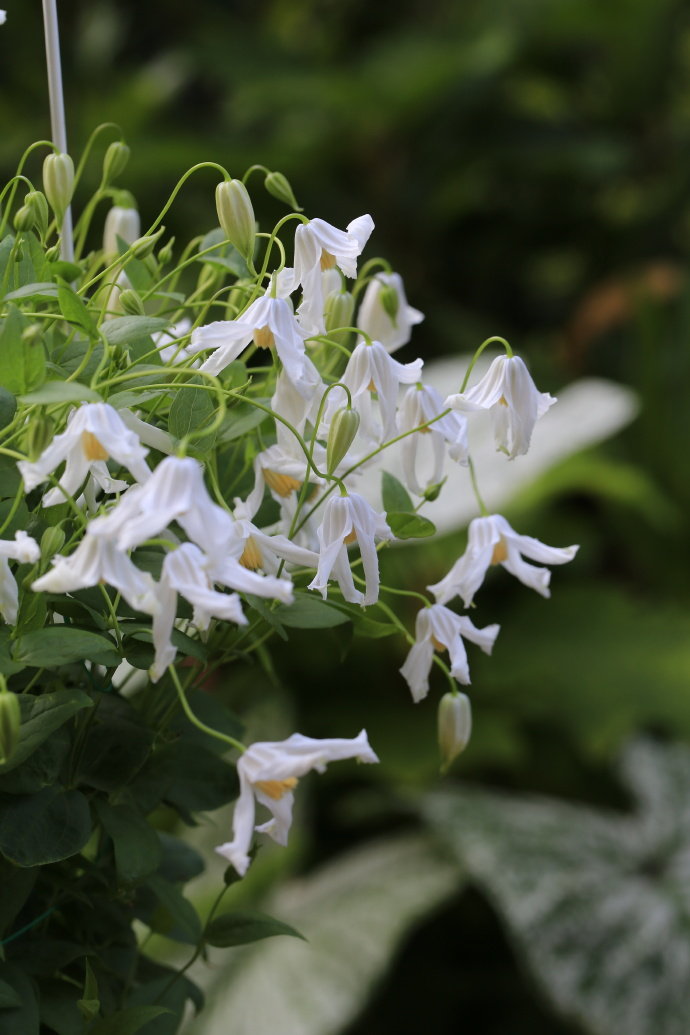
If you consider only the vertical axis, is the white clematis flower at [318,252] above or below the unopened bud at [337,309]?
above

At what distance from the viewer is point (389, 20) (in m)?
2.43

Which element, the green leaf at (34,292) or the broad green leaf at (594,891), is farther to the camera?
the broad green leaf at (594,891)

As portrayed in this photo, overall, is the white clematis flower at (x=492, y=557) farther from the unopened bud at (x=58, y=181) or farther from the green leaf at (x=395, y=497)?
the unopened bud at (x=58, y=181)

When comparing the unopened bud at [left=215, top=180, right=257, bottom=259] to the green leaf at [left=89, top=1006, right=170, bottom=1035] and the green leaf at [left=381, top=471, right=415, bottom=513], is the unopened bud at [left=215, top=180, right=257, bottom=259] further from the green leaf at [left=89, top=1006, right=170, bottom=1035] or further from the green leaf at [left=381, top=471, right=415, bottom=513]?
the green leaf at [left=89, top=1006, right=170, bottom=1035]

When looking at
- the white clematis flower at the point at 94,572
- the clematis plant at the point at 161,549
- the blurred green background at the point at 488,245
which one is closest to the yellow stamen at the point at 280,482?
the clematis plant at the point at 161,549

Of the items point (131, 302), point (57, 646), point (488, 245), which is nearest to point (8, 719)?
point (57, 646)

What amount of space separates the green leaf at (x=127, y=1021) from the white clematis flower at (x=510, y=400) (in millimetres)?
188

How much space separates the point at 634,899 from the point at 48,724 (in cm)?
85

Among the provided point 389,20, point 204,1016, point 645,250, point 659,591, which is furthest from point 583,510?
point 389,20

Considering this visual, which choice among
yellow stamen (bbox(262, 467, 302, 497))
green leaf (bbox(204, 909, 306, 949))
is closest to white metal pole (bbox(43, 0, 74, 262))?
yellow stamen (bbox(262, 467, 302, 497))

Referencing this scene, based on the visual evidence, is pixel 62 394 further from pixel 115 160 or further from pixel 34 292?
pixel 115 160

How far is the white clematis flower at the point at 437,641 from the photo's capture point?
344 mm

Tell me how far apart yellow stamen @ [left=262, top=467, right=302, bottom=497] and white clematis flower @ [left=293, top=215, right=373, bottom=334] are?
49 millimetres

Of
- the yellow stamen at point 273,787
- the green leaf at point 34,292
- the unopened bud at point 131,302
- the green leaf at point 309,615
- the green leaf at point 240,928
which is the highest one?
the green leaf at point 34,292
